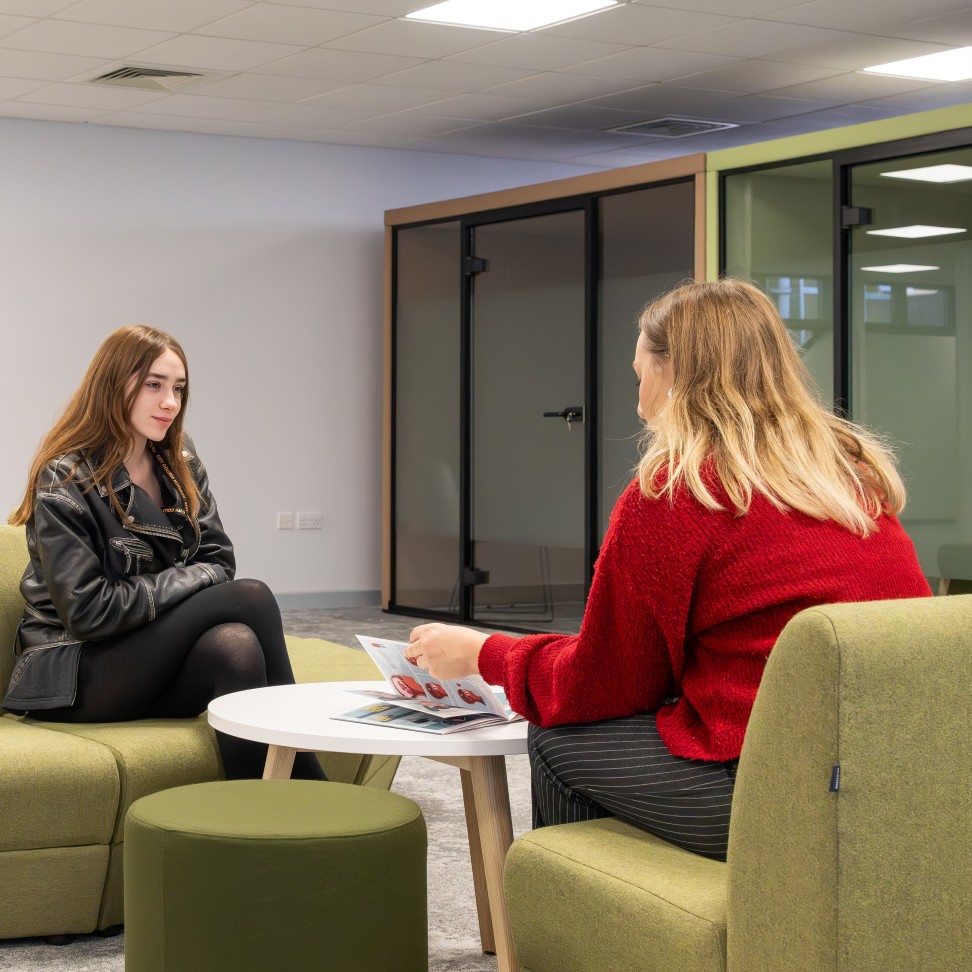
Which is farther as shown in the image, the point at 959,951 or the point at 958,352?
the point at 958,352

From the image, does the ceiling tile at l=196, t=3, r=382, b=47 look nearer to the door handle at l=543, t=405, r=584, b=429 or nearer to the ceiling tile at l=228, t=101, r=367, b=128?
the ceiling tile at l=228, t=101, r=367, b=128

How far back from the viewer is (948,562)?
5.70 m

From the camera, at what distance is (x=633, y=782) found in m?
1.95

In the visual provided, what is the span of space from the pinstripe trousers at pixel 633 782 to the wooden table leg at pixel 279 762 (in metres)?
0.51

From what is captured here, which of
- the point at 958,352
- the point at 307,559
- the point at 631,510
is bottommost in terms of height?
the point at 307,559

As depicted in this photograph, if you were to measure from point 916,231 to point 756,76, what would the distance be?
4.87 ft

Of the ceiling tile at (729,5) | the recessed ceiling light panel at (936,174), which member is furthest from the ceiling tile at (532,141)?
the recessed ceiling light panel at (936,174)

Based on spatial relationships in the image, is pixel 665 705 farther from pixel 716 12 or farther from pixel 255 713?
pixel 716 12

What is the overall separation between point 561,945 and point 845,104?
636 cm

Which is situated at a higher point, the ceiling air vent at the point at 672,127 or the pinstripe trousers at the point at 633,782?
the ceiling air vent at the point at 672,127

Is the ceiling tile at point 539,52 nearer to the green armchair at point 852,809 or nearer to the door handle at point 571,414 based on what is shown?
the door handle at point 571,414

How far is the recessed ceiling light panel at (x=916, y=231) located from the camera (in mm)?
5586

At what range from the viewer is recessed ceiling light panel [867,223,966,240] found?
5586 millimetres

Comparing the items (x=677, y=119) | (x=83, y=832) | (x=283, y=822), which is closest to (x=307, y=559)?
(x=677, y=119)
